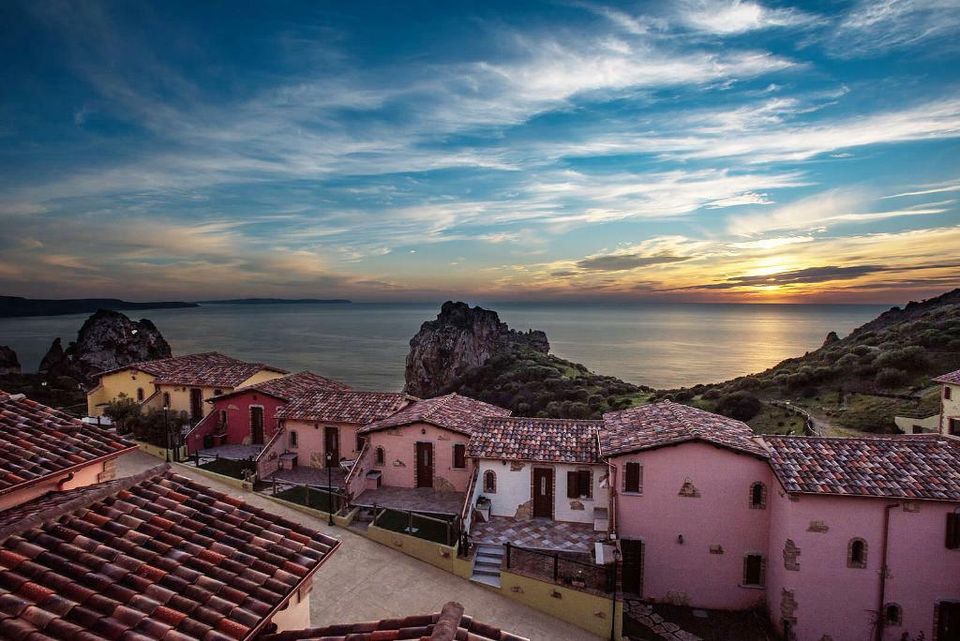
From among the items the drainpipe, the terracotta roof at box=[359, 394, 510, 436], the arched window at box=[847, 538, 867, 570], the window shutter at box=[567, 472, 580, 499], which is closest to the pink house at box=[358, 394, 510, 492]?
the terracotta roof at box=[359, 394, 510, 436]

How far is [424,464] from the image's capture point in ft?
69.4

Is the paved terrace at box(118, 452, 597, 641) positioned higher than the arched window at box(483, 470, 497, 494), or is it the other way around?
the arched window at box(483, 470, 497, 494)

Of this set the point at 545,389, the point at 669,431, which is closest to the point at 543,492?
the point at 669,431

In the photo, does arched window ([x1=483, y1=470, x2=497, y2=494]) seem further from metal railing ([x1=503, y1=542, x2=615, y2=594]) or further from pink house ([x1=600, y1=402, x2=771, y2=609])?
pink house ([x1=600, y1=402, x2=771, y2=609])

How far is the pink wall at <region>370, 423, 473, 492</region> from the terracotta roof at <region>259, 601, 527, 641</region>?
49.2 feet

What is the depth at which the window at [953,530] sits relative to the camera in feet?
45.3

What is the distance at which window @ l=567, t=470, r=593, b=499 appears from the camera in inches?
715

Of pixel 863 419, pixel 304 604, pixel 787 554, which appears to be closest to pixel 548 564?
pixel 787 554

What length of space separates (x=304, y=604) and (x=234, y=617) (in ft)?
8.67

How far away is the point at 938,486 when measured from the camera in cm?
1396

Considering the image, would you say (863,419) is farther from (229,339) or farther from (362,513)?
(229,339)

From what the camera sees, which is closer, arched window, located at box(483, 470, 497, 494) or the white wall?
the white wall

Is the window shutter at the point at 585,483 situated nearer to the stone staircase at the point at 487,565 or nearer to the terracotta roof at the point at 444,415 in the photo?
the stone staircase at the point at 487,565

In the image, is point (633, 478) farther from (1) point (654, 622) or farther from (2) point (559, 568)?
(1) point (654, 622)
